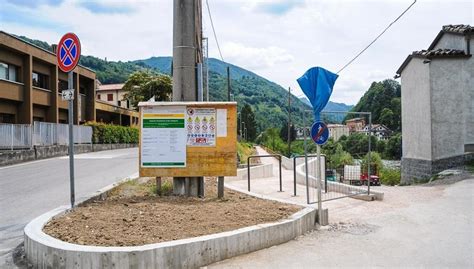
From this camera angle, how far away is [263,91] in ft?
522

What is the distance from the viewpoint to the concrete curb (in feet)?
14.5

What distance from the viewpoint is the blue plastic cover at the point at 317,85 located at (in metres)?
7.43

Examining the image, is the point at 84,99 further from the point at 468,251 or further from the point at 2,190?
the point at 468,251

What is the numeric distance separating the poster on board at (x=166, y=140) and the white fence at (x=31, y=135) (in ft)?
59.3

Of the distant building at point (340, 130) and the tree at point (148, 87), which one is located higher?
the tree at point (148, 87)

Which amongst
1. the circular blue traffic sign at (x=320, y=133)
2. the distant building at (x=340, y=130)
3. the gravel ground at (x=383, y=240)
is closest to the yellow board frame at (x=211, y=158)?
the circular blue traffic sign at (x=320, y=133)

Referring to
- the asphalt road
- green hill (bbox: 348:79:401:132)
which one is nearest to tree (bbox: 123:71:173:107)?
green hill (bbox: 348:79:401:132)

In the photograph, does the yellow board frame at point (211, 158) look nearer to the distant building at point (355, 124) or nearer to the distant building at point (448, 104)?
the distant building at point (355, 124)

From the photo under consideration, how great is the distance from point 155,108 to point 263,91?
500 feet

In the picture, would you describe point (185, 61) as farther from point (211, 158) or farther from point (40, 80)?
point (40, 80)

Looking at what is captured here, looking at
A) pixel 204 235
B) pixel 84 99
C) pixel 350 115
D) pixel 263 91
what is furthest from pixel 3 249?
pixel 263 91

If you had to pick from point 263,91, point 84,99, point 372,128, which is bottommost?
point 372,128

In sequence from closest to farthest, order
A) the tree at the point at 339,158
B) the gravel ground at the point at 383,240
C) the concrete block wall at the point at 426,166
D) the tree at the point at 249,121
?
the gravel ground at the point at 383,240, the tree at the point at 339,158, the concrete block wall at the point at 426,166, the tree at the point at 249,121

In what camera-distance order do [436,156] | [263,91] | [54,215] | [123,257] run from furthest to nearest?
[263,91] < [436,156] < [54,215] < [123,257]
